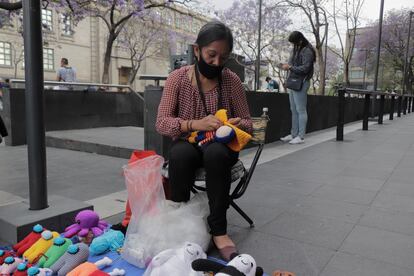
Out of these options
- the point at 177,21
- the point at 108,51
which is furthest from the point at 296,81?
the point at 177,21

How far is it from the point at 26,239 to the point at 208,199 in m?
1.13

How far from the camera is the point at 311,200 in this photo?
3.47 m

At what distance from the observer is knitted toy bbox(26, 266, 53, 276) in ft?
6.16

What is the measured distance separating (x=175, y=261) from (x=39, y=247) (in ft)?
2.77

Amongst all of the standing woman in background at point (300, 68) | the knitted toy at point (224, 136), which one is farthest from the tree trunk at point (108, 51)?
the knitted toy at point (224, 136)

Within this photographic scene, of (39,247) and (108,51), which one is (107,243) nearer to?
(39,247)

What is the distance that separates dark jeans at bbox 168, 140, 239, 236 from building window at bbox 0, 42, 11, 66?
30.9 metres

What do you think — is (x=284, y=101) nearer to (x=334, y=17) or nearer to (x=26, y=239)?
(x=26, y=239)

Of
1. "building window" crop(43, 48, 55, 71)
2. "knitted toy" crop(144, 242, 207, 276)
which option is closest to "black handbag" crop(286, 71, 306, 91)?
"knitted toy" crop(144, 242, 207, 276)

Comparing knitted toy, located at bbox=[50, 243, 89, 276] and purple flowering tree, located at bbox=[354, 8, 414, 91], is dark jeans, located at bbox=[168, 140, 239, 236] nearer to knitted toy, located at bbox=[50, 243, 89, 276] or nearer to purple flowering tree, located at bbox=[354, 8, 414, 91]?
knitted toy, located at bbox=[50, 243, 89, 276]

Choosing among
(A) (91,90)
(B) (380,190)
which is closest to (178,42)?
(A) (91,90)

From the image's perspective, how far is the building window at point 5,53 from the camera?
1120 inches

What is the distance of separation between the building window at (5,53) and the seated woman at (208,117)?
30.7 meters

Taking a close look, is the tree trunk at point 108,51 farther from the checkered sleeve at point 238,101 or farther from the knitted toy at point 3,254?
the knitted toy at point 3,254
